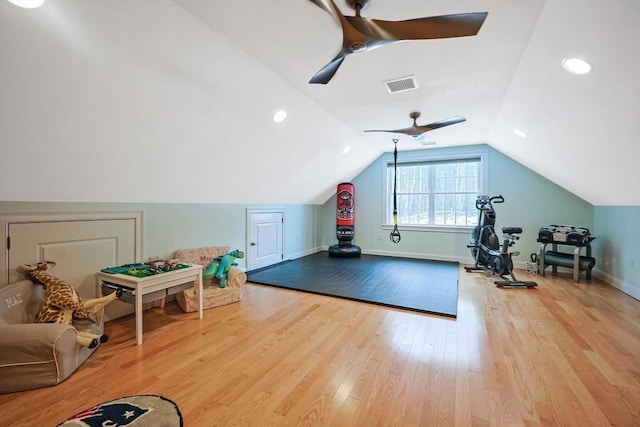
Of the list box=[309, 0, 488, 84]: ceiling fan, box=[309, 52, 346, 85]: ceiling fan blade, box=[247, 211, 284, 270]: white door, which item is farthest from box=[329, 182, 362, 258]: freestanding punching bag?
box=[309, 0, 488, 84]: ceiling fan

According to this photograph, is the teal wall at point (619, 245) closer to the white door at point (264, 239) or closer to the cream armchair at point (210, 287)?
the cream armchair at point (210, 287)

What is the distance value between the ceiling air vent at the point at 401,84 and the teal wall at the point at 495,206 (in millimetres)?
3434

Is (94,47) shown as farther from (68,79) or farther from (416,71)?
(416,71)

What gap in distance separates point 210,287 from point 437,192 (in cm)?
509

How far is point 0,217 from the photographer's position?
2207 millimetres

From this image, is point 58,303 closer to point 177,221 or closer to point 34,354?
point 34,354

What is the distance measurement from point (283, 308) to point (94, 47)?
2853 mm

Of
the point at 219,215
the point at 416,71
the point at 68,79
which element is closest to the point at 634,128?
the point at 416,71

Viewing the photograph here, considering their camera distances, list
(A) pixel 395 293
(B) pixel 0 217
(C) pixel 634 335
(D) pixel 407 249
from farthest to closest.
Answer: (D) pixel 407 249 < (A) pixel 395 293 < (C) pixel 634 335 < (B) pixel 0 217

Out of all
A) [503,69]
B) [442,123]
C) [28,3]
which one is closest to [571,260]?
[442,123]

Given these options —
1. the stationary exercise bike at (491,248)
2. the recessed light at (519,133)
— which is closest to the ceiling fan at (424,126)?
the recessed light at (519,133)

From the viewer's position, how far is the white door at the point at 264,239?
4988 mm

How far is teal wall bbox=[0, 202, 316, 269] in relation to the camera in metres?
2.62

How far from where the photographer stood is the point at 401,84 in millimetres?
3025
